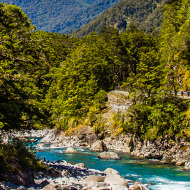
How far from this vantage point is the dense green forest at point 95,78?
13.4 meters

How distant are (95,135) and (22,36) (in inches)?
1077

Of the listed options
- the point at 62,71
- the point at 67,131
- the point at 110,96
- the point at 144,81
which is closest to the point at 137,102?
the point at 144,81

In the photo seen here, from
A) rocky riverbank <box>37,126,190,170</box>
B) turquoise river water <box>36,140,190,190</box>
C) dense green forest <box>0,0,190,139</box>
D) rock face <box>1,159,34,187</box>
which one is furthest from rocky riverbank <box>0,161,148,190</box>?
rocky riverbank <box>37,126,190,170</box>

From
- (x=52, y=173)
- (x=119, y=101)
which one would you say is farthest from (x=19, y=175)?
(x=119, y=101)

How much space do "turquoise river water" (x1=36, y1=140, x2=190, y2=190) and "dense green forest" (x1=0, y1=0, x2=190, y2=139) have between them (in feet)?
16.8

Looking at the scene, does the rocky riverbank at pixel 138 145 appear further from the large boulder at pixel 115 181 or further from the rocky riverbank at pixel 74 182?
the rocky riverbank at pixel 74 182

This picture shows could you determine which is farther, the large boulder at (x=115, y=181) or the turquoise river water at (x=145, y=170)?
the turquoise river water at (x=145, y=170)

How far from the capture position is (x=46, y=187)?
12719 millimetres

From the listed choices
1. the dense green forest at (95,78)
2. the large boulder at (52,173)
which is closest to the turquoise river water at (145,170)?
the large boulder at (52,173)

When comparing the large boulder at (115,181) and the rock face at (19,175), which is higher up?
the rock face at (19,175)

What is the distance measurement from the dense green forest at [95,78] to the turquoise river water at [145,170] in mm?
5126

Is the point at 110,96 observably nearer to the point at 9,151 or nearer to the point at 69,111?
the point at 69,111

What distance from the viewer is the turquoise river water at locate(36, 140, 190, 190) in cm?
1738

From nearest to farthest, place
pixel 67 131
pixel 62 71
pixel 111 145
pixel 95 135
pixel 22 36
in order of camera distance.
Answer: pixel 22 36, pixel 111 145, pixel 95 135, pixel 67 131, pixel 62 71
